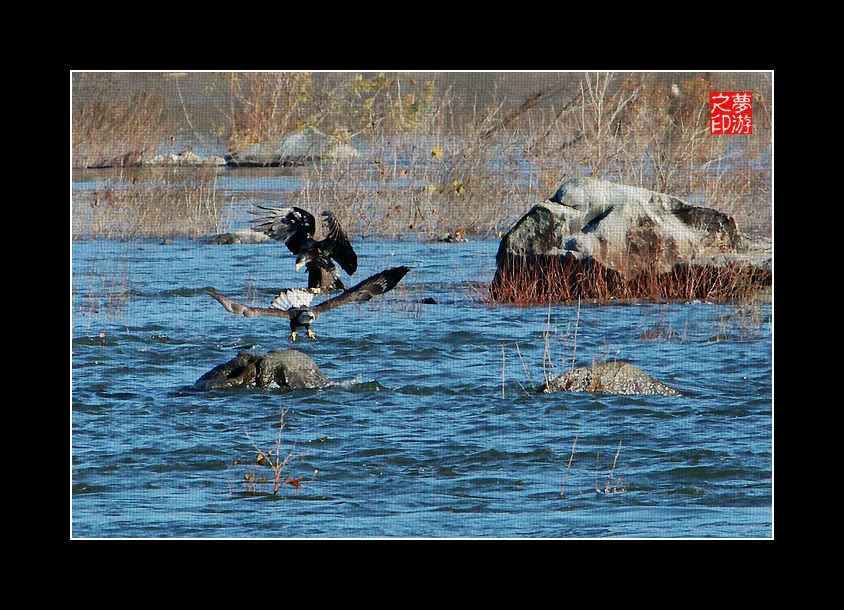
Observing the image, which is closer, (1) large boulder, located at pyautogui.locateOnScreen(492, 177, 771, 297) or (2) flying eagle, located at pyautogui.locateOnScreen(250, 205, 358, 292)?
(2) flying eagle, located at pyautogui.locateOnScreen(250, 205, 358, 292)

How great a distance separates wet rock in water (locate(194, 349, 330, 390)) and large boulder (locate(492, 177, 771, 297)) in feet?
4.54

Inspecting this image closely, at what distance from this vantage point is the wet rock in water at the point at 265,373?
10766 millimetres

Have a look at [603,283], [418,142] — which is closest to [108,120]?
[418,142]

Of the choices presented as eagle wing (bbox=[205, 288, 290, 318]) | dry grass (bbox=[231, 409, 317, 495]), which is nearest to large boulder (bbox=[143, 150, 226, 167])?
eagle wing (bbox=[205, 288, 290, 318])

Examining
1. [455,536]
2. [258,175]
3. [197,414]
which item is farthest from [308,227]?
[455,536]

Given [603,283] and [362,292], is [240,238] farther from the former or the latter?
[603,283]

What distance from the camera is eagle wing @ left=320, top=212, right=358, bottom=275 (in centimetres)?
1087

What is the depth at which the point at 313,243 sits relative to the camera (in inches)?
428

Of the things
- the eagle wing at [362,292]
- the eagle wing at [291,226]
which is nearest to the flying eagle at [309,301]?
the eagle wing at [362,292]

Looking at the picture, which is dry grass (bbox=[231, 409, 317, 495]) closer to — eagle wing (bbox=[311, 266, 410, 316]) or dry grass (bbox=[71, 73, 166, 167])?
eagle wing (bbox=[311, 266, 410, 316])

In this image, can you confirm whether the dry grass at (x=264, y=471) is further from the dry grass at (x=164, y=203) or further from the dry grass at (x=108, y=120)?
the dry grass at (x=108, y=120)

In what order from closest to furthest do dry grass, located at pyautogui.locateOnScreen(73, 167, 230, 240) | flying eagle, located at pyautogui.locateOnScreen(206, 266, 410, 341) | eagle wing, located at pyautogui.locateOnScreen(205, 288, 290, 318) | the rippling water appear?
the rippling water, eagle wing, located at pyautogui.locateOnScreen(205, 288, 290, 318), flying eagle, located at pyautogui.locateOnScreen(206, 266, 410, 341), dry grass, located at pyautogui.locateOnScreen(73, 167, 230, 240)

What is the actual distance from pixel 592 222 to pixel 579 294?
0.47 metres

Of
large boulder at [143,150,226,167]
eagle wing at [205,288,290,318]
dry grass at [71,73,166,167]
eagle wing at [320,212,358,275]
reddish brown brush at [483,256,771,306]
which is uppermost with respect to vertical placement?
dry grass at [71,73,166,167]
